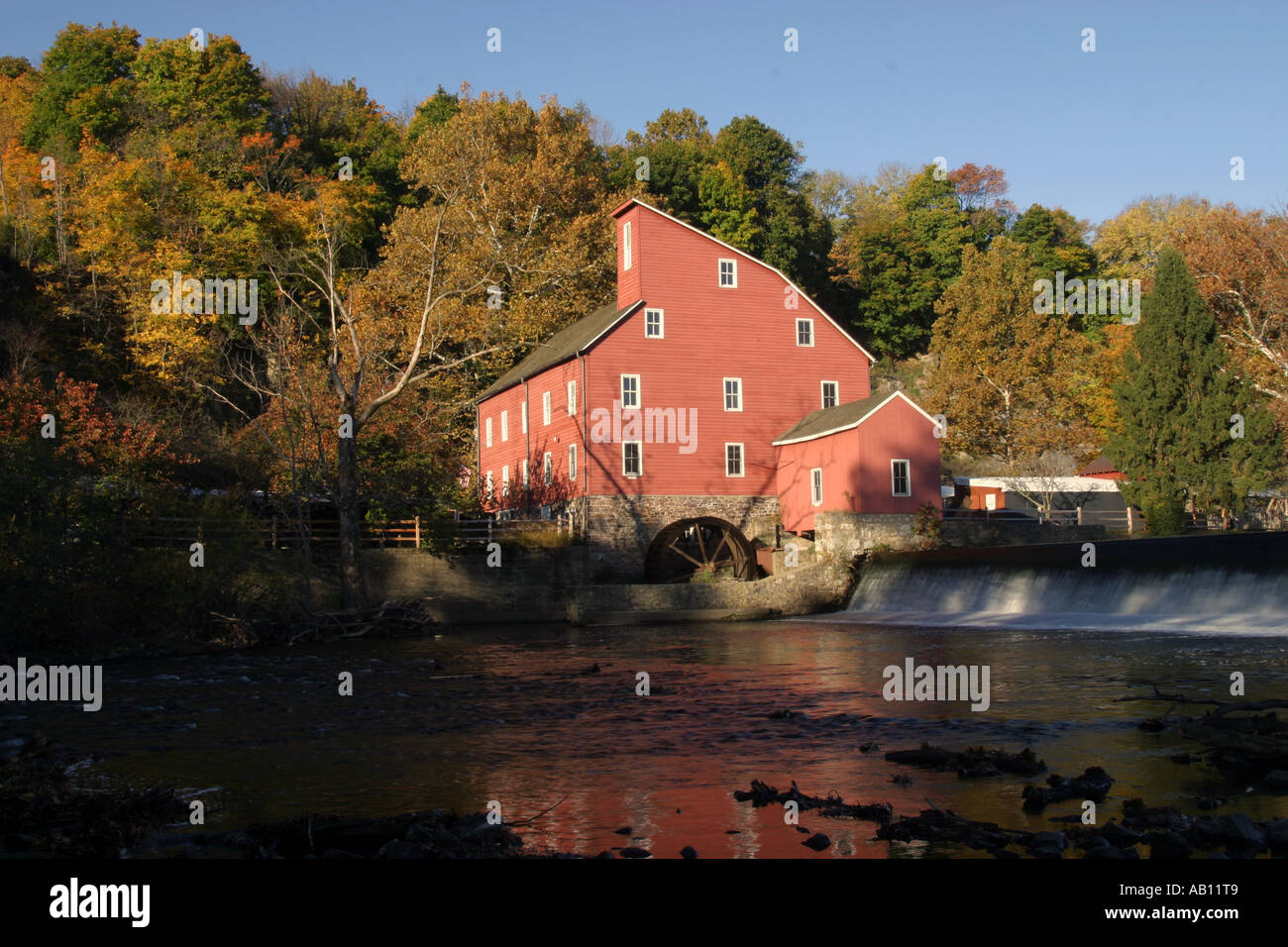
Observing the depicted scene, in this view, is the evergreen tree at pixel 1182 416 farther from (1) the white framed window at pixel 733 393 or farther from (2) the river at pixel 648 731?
(2) the river at pixel 648 731

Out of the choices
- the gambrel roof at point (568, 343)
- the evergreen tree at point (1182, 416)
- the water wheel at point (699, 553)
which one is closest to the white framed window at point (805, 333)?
the gambrel roof at point (568, 343)

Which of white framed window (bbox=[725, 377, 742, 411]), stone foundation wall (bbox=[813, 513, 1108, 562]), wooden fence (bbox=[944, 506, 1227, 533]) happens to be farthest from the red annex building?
wooden fence (bbox=[944, 506, 1227, 533])

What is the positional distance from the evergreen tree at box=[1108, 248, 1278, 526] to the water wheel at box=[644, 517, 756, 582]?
57.6ft

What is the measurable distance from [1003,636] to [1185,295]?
31.0m

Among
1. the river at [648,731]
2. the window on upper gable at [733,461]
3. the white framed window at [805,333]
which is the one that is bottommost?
the river at [648,731]

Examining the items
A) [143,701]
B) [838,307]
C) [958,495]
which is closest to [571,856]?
[143,701]

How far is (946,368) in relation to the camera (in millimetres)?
56000

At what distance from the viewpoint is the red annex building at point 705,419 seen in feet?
128

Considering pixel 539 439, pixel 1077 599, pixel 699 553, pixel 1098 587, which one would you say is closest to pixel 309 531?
pixel 539 439

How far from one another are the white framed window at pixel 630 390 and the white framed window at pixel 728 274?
4986 millimetres

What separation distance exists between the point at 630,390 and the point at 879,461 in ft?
29.9

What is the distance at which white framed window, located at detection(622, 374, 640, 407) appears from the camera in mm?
40844

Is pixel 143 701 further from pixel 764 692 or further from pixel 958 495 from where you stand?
pixel 958 495

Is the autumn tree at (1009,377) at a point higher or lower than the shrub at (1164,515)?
higher
